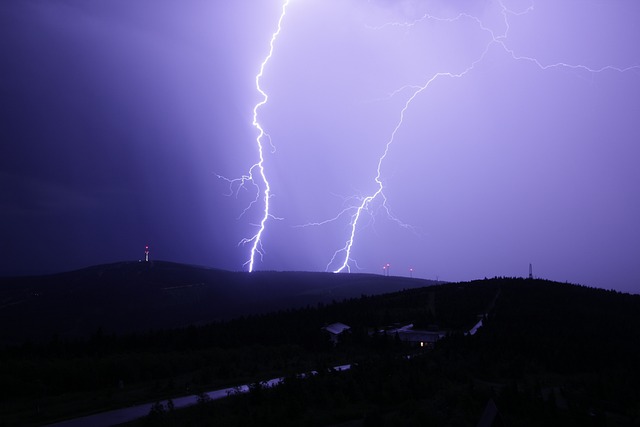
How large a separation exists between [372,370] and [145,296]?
62632 millimetres

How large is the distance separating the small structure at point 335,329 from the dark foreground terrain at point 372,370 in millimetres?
544

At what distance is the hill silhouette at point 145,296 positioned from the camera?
61513 mm

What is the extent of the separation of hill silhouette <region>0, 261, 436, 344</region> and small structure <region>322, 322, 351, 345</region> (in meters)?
27.6

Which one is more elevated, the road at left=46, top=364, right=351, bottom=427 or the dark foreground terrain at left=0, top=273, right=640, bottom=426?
the dark foreground terrain at left=0, top=273, right=640, bottom=426

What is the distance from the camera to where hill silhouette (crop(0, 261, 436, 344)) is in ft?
202

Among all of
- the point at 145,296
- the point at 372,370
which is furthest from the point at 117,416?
the point at 145,296

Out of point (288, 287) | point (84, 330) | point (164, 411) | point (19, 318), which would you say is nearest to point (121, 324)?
point (84, 330)

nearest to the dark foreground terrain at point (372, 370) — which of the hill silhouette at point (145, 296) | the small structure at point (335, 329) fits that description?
the small structure at point (335, 329)

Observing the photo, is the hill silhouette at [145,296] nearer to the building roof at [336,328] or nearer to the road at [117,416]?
the building roof at [336,328]

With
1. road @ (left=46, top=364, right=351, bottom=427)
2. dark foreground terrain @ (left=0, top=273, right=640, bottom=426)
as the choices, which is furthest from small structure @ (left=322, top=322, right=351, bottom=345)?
road @ (left=46, top=364, right=351, bottom=427)

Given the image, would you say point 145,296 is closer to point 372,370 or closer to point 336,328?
point 336,328

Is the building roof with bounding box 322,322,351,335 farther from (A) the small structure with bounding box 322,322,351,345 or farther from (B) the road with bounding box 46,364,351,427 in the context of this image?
(B) the road with bounding box 46,364,351,427

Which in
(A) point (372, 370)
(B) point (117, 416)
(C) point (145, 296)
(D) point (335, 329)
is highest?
(C) point (145, 296)

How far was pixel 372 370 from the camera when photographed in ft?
55.0
